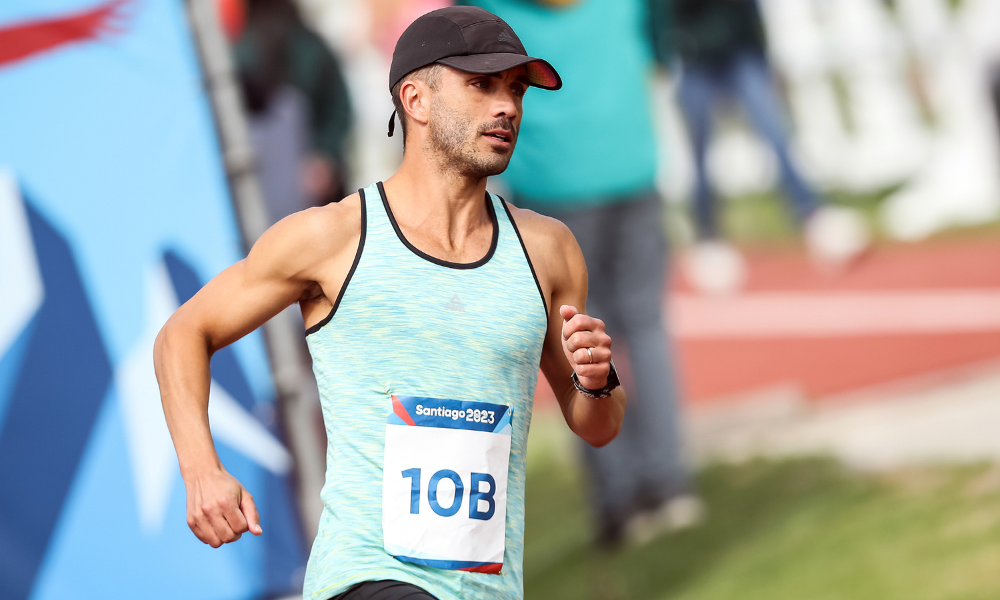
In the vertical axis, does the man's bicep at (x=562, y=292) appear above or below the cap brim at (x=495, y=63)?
below

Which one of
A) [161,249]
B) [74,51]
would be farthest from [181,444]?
[74,51]

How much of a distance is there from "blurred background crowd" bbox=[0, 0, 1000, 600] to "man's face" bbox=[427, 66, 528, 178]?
5.71 ft

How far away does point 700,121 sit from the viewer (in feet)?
34.1

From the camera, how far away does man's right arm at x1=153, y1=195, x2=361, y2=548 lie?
2588 mm

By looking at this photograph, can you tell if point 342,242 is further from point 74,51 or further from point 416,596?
point 74,51

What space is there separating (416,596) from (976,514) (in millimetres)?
3251

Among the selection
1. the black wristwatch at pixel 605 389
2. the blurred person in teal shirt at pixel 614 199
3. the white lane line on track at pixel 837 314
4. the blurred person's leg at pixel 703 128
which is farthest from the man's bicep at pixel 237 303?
the blurred person's leg at pixel 703 128

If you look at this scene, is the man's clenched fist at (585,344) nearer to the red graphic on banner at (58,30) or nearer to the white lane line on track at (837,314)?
the red graphic on banner at (58,30)

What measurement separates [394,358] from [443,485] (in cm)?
30

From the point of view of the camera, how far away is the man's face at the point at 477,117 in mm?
2656

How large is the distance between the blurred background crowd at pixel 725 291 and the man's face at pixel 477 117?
1.74 meters

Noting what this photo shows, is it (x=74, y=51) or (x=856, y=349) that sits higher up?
(x=74, y=51)

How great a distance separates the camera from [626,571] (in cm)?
525

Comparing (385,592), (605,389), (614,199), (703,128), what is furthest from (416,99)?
(703,128)
